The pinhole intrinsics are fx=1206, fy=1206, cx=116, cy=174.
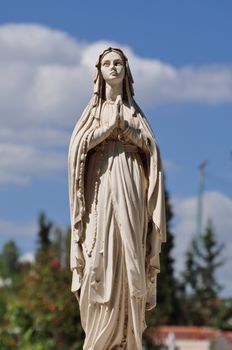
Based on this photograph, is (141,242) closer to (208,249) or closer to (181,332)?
(181,332)

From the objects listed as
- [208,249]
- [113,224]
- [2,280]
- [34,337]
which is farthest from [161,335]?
[2,280]

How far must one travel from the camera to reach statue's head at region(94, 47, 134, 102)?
→ 1388 cm

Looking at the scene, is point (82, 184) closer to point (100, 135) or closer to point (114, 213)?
point (114, 213)

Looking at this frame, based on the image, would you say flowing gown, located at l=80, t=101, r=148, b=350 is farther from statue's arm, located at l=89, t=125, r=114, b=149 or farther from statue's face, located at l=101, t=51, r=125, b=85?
statue's face, located at l=101, t=51, r=125, b=85

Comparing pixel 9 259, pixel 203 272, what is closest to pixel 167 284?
pixel 203 272

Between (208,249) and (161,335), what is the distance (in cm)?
4087

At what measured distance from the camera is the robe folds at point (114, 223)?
13430 millimetres

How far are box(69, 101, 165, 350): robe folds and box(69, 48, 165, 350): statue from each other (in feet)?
0.04

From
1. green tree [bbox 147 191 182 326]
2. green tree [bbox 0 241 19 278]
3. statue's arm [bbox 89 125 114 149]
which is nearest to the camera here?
statue's arm [bbox 89 125 114 149]

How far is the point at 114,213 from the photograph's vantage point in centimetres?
1359

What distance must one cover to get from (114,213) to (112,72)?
1.64 metres

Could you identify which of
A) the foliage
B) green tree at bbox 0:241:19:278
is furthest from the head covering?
green tree at bbox 0:241:19:278

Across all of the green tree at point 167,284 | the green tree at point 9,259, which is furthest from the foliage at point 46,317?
the green tree at point 9,259

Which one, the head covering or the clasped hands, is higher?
the clasped hands
